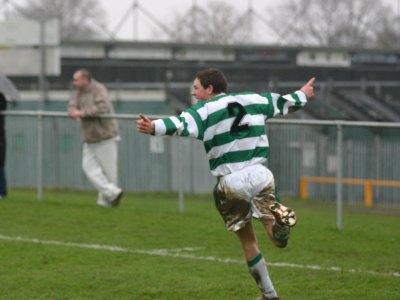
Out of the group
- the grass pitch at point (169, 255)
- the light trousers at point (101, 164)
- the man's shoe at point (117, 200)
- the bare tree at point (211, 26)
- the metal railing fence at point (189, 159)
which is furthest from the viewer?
the bare tree at point (211, 26)

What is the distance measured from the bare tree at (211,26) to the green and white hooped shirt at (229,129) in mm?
35404

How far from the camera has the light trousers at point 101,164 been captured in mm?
16906

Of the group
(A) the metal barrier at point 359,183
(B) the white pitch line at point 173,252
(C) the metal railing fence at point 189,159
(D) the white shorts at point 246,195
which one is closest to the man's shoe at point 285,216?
(D) the white shorts at point 246,195

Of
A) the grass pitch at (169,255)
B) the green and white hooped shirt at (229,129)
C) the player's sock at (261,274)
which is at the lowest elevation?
the grass pitch at (169,255)

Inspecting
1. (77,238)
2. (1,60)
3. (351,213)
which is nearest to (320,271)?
(77,238)

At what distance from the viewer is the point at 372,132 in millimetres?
22562

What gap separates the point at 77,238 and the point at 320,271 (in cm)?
351

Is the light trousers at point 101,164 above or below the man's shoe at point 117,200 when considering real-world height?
above

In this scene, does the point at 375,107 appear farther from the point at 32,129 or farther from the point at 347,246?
the point at 347,246

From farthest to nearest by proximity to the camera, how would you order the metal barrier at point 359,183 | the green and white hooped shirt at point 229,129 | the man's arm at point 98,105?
1. the metal barrier at point 359,183
2. the man's arm at point 98,105
3. the green and white hooped shirt at point 229,129

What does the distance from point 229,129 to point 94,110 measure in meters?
7.82

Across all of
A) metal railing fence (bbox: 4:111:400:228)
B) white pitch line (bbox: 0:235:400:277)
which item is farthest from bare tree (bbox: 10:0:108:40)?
white pitch line (bbox: 0:235:400:277)

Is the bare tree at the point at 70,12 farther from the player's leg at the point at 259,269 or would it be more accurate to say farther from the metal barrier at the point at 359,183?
the player's leg at the point at 259,269

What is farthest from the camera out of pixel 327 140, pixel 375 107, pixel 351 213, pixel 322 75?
pixel 322 75
